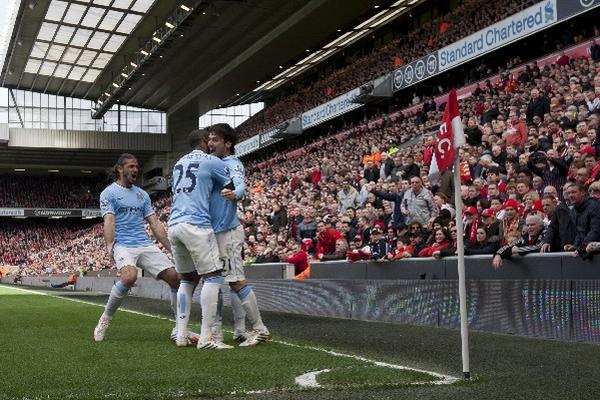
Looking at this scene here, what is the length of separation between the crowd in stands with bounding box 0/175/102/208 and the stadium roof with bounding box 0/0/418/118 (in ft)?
52.6

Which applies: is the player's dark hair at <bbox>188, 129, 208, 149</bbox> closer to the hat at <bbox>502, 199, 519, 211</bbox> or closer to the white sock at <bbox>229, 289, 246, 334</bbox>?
the white sock at <bbox>229, 289, 246, 334</bbox>

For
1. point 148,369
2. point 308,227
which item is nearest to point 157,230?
point 148,369

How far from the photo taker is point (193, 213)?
305 inches

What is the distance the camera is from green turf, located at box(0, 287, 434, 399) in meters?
5.16

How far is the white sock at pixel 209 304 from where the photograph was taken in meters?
7.59

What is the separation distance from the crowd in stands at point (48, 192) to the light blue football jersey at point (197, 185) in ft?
216

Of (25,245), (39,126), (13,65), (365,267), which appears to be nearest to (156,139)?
(39,126)

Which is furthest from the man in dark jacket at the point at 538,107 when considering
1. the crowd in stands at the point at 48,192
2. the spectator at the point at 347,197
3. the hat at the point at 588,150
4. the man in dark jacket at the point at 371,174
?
the crowd in stands at the point at 48,192

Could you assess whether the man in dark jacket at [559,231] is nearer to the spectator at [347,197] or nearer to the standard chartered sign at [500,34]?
the spectator at [347,197]

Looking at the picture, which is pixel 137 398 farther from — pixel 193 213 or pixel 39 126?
pixel 39 126

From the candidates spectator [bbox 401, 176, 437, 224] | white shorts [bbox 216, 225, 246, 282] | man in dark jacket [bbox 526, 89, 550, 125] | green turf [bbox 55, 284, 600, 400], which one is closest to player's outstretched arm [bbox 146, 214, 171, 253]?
white shorts [bbox 216, 225, 246, 282]

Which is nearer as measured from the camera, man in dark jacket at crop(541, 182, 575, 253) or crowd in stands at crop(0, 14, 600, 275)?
man in dark jacket at crop(541, 182, 575, 253)

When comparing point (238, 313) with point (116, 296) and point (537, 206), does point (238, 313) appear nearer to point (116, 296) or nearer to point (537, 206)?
point (116, 296)

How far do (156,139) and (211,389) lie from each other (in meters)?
57.7
